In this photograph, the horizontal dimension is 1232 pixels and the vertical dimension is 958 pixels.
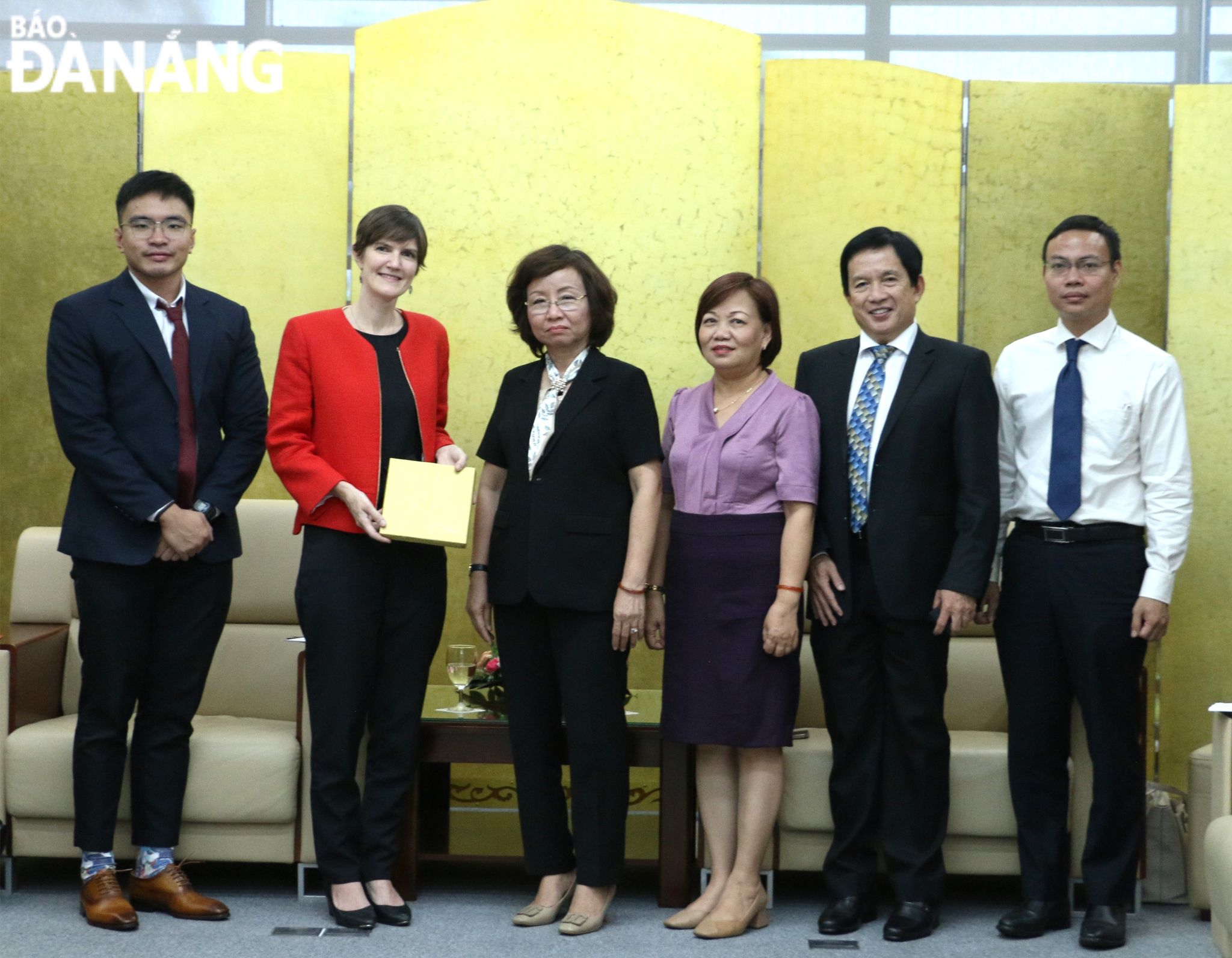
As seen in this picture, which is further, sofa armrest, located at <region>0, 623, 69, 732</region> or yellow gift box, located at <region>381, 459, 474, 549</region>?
sofa armrest, located at <region>0, 623, 69, 732</region>

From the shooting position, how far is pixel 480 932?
10.3 ft

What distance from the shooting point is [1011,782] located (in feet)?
10.5

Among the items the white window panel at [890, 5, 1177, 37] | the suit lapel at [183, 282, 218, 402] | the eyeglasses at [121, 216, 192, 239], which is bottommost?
the suit lapel at [183, 282, 218, 402]

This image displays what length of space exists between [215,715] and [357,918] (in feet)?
3.19

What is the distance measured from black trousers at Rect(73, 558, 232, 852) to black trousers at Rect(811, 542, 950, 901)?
1.54 m

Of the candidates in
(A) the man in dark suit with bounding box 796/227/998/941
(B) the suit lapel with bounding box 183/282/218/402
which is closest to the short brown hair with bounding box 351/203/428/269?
(B) the suit lapel with bounding box 183/282/218/402

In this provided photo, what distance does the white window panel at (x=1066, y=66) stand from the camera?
15.2 ft

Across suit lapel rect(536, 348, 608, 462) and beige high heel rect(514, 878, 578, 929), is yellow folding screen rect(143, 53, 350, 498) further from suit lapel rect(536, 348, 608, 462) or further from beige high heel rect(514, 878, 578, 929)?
beige high heel rect(514, 878, 578, 929)

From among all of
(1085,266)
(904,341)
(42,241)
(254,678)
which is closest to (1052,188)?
(1085,266)

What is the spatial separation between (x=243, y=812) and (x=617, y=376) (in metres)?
1.47

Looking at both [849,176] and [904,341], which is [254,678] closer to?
[904,341]

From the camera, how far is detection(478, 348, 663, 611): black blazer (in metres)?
3.07

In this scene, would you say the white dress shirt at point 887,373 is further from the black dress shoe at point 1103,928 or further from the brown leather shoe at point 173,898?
the brown leather shoe at point 173,898

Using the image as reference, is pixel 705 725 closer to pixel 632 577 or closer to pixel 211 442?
pixel 632 577
